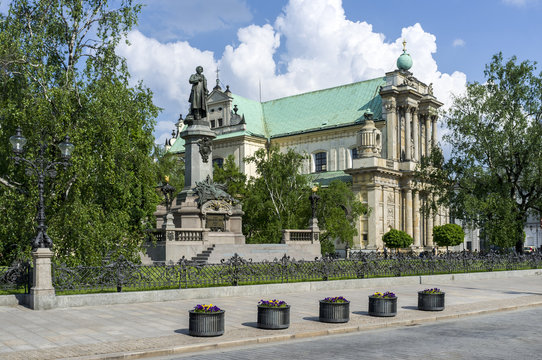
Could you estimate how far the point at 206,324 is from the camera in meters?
12.3

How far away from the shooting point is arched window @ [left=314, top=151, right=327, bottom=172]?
74000 millimetres

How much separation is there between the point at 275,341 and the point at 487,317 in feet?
24.0

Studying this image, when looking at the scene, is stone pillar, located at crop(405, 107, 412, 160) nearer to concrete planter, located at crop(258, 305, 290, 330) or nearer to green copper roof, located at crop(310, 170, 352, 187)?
green copper roof, located at crop(310, 170, 352, 187)

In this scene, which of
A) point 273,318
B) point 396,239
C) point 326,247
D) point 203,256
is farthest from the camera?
point 396,239

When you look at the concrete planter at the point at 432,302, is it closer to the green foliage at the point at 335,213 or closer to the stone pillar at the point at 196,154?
the stone pillar at the point at 196,154

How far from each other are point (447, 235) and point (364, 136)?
14.4 meters

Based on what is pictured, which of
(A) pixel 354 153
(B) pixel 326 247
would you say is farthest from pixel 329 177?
(B) pixel 326 247

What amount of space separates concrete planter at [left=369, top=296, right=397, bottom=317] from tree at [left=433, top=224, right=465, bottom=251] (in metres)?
50.6

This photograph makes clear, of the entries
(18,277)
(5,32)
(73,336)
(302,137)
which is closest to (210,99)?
(302,137)

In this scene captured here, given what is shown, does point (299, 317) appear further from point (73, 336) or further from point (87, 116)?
point (87, 116)

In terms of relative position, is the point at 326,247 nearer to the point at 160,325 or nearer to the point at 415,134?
the point at 415,134

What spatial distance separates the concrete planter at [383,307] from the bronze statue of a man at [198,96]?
2125 centimetres

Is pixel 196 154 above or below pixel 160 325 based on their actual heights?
above

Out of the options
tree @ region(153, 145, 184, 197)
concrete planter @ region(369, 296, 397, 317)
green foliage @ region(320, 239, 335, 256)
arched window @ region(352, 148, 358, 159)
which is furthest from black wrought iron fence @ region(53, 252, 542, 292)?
arched window @ region(352, 148, 358, 159)
